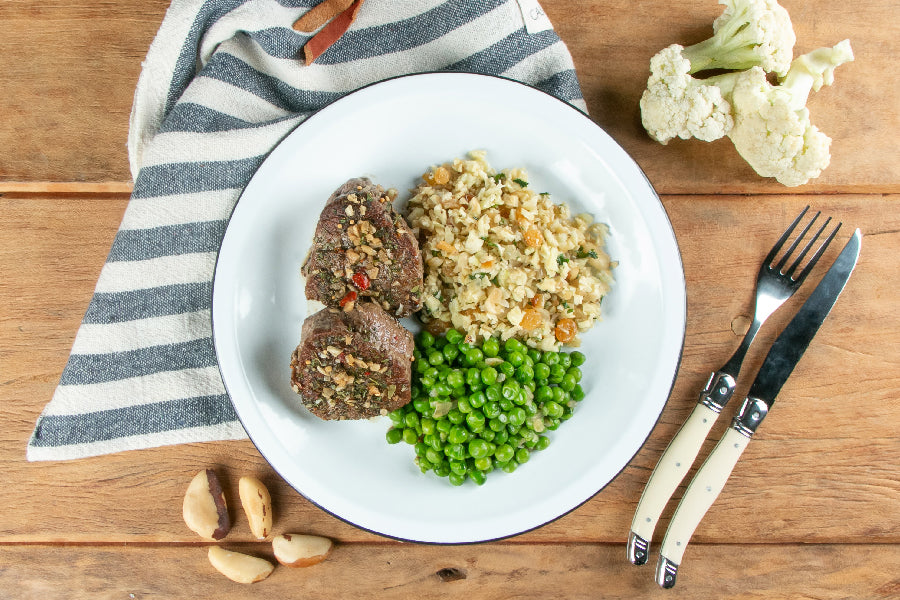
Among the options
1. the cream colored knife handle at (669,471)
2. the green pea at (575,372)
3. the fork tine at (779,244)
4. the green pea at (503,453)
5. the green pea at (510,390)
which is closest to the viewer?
the green pea at (510,390)

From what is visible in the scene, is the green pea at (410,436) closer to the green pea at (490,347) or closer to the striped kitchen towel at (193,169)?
the green pea at (490,347)

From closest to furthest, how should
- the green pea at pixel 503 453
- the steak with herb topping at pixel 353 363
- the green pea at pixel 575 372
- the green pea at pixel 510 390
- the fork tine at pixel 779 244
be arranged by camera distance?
the steak with herb topping at pixel 353 363, the green pea at pixel 510 390, the green pea at pixel 503 453, the green pea at pixel 575 372, the fork tine at pixel 779 244

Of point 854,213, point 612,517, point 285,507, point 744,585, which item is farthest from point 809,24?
point 285,507

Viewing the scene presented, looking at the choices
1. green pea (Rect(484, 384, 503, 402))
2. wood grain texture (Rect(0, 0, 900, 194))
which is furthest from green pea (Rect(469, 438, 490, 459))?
wood grain texture (Rect(0, 0, 900, 194))

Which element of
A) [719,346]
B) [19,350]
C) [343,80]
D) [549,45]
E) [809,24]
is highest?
[809,24]

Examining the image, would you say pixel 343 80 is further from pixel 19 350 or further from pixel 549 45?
pixel 19 350

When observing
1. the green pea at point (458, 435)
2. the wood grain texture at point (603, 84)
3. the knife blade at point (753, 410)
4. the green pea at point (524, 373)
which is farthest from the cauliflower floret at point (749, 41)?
the green pea at point (458, 435)

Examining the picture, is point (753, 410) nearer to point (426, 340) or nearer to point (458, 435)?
point (458, 435)
